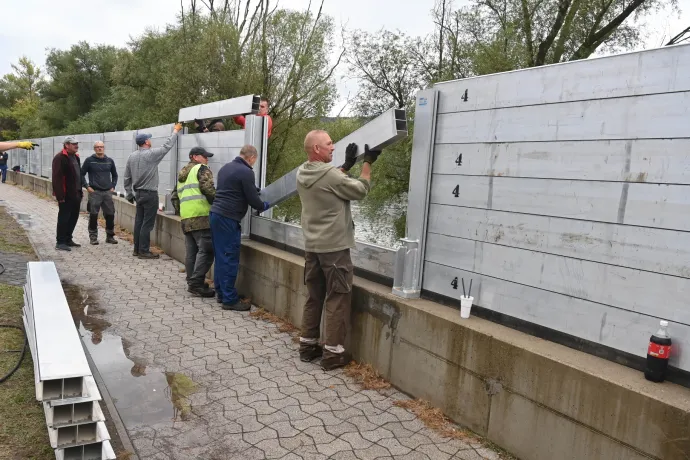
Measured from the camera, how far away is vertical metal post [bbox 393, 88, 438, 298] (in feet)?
12.8

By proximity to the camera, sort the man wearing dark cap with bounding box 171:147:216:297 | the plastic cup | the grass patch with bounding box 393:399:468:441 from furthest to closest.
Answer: the man wearing dark cap with bounding box 171:147:216:297, the plastic cup, the grass patch with bounding box 393:399:468:441

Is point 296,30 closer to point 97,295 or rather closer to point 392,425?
point 97,295

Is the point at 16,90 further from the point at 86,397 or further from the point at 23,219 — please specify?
the point at 86,397

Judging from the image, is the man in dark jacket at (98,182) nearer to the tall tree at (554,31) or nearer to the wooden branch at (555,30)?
the tall tree at (554,31)

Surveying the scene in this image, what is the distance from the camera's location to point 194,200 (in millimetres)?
6375

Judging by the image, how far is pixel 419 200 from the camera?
3.97 metres

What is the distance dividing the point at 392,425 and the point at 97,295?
4.40 meters

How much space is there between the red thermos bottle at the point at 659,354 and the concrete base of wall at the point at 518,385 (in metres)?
0.05

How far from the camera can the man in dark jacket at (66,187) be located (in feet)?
28.6

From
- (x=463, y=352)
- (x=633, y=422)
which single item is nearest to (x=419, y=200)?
(x=463, y=352)

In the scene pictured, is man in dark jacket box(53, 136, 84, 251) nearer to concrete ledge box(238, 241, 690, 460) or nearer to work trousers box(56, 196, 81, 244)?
work trousers box(56, 196, 81, 244)

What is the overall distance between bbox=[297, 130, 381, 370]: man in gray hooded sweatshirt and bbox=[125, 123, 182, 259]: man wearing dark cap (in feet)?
16.2

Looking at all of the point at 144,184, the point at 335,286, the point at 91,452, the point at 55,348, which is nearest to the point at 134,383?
the point at 55,348

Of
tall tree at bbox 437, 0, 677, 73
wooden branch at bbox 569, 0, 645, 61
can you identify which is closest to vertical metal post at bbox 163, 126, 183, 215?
tall tree at bbox 437, 0, 677, 73
